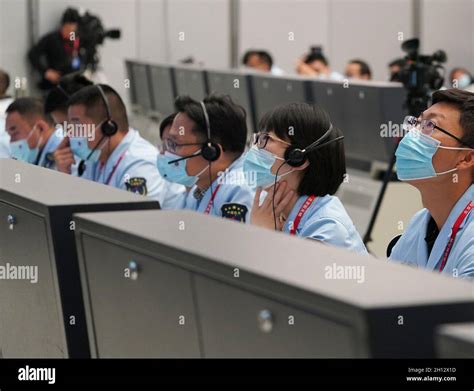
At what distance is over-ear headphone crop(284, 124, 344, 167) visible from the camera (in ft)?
9.82

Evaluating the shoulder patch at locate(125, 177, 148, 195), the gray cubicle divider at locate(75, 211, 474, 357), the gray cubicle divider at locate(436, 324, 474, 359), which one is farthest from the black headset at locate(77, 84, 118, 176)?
the gray cubicle divider at locate(436, 324, 474, 359)

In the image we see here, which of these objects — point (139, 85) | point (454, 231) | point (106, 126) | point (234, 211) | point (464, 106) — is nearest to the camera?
point (454, 231)

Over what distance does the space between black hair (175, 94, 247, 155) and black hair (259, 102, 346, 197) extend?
74 cm

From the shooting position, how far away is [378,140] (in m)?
5.83

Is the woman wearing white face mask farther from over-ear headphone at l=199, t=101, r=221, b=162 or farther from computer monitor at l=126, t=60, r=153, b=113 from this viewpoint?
computer monitor at l=126, t=60, r=153, b=113

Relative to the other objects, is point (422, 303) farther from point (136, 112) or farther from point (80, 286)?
point (136, 112)

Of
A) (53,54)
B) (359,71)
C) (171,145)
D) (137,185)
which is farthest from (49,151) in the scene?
(53,54)

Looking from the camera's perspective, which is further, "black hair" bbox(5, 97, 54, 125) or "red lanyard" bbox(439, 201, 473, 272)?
"black hair" bbox(5, 97, 54, 125)

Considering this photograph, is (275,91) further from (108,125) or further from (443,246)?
(443,246)

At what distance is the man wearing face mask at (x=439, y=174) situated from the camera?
2.64m

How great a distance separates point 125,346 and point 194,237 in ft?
0.88

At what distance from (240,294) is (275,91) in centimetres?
579

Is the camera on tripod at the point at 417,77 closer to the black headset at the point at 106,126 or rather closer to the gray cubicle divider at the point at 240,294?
the black headset at the point at 106,126

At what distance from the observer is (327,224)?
2855 mm
